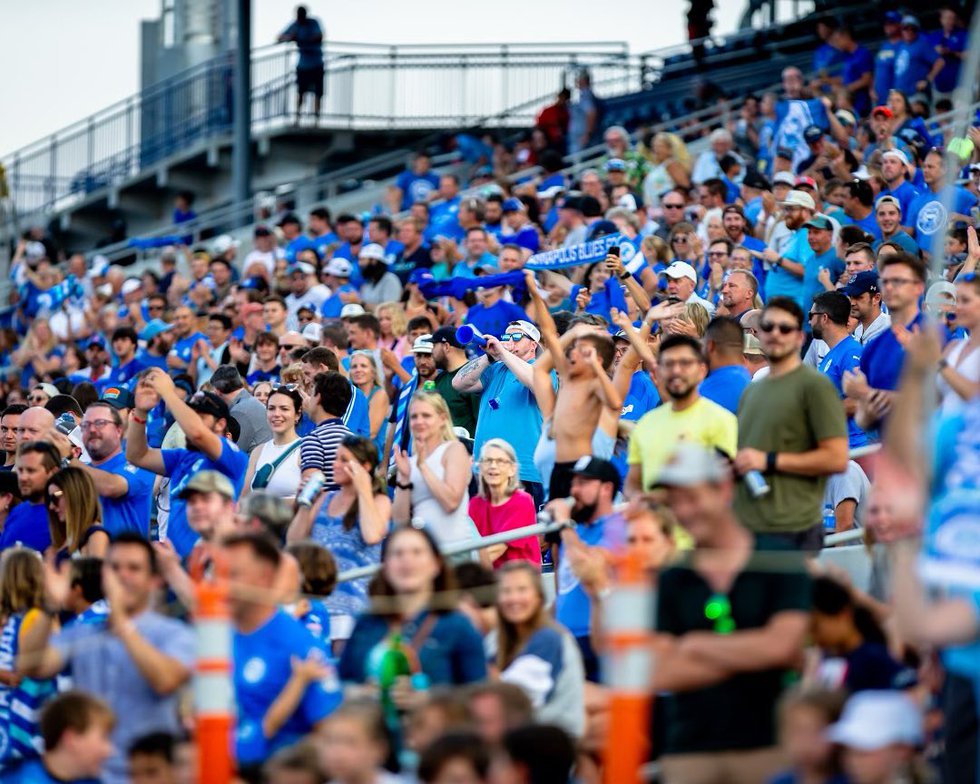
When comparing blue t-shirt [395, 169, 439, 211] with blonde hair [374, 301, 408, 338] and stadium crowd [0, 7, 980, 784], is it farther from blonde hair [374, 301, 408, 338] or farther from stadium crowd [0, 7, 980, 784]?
blonde hair [374, 301, 408, 338]

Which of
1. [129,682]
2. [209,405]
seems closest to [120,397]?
[209,405]

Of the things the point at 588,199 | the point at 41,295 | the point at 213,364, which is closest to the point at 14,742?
the point at 213,364

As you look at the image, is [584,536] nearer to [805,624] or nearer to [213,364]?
[805,624]

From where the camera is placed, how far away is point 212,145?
101 ft

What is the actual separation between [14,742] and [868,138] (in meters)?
11.5

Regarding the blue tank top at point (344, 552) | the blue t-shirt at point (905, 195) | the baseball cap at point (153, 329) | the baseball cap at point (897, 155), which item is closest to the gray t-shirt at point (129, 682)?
the blue tank top at point (344, 552)

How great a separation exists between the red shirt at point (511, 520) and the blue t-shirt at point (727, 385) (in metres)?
1.07

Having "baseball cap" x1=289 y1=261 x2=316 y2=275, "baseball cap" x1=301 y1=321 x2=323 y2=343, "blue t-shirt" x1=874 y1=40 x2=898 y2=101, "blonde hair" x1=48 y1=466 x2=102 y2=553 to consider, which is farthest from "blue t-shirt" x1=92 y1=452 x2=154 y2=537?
"blue t-shirt" x1=874 y1=40 x2=898 y2=101

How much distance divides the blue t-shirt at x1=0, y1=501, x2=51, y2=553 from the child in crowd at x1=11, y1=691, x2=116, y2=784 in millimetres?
3281

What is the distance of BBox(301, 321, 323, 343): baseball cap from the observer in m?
14.6

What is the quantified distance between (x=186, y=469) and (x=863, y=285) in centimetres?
393

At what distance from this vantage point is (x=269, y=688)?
671cm

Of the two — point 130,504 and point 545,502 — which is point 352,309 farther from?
point 545,502

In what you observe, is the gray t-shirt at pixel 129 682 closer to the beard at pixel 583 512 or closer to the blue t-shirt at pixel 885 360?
the beard at pixel 583 512
